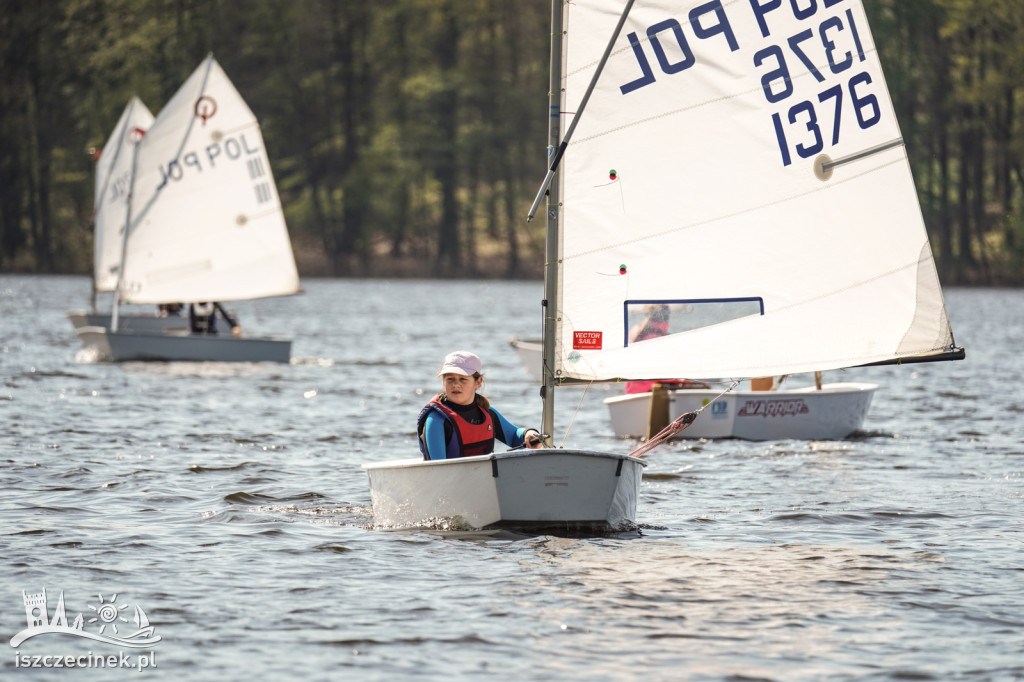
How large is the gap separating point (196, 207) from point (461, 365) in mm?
21655

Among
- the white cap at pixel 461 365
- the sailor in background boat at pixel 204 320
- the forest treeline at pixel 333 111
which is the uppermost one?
the forest treeline at pixel 333 111

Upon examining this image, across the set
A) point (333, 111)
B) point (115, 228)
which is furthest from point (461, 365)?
point (333, 111)

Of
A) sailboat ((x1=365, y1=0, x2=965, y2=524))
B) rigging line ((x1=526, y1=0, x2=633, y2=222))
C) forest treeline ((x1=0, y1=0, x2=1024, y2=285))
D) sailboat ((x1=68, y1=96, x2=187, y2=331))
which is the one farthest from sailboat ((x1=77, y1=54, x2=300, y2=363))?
forest treeline ((x1=0, y1=0, x2=1024, y2=285))

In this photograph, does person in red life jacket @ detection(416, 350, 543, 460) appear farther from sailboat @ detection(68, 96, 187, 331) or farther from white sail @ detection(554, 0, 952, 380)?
sailboat @ detection(68, 96, 187, 331)

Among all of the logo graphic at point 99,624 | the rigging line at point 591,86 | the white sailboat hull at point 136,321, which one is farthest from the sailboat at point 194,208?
the logo graphic at point 99,624

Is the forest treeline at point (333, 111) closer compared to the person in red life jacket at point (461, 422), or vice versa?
the person in red life jacket at point (461, 422)

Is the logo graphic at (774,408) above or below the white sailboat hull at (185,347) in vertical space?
below

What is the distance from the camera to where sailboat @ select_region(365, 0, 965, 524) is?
12.0 metres

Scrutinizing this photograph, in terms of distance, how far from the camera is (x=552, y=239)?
11812 mm

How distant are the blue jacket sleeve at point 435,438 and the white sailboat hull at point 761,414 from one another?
7.38 meters

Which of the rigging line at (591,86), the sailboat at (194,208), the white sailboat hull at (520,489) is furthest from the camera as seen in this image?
the sailboat at (194,208)

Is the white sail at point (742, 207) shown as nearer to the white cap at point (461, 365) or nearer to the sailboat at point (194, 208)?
the white cap at point (461, 365)

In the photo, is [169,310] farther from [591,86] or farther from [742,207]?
[591,86]

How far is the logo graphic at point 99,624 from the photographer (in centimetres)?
906
